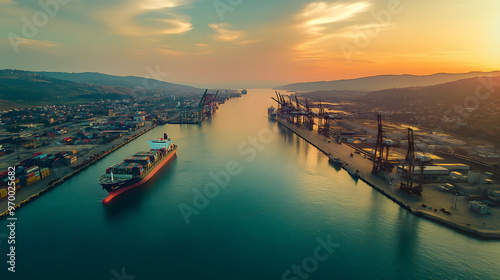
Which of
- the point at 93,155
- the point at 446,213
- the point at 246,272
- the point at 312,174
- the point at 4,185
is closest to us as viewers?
the point at 246,272

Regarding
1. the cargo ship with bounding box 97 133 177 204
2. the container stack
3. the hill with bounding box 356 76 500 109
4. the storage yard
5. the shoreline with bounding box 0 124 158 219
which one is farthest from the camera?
the hill with bounding box 356 76 500 109

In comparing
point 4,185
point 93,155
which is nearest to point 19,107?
point 93,155

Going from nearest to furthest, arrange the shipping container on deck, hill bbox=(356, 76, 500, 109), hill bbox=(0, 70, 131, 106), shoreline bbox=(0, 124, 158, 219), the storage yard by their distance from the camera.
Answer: the storage yard < shoreline bbox=(0, 124, 158, 219) < the shipping container on deck < hill bbox=(356, 76, 500, 109) < hill bbox=(0, 70, 131, 106)

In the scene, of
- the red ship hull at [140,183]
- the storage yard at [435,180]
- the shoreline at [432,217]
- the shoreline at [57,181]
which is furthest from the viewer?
the red ship hull at [140,183]

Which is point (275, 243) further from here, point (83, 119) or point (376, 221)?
point (83, 119)

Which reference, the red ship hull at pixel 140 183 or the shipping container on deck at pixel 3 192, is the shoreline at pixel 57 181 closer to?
the shipping container on deck at pixel 3 192

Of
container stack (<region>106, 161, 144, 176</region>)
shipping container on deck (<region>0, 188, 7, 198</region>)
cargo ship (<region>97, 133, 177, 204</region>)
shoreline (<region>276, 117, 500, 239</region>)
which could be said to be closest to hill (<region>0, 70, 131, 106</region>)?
shipping container on deck (<region>0, 188, 7, 198</region>)

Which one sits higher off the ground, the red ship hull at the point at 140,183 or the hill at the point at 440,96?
the hill at the point at 440,96

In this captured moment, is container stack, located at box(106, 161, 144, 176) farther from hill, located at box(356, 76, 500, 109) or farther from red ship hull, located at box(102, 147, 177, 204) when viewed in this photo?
hill, located at box(356, 76, 500, 109)

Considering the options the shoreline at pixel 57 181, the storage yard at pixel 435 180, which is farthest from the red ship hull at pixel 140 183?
the storage yard at pixel 435 180
